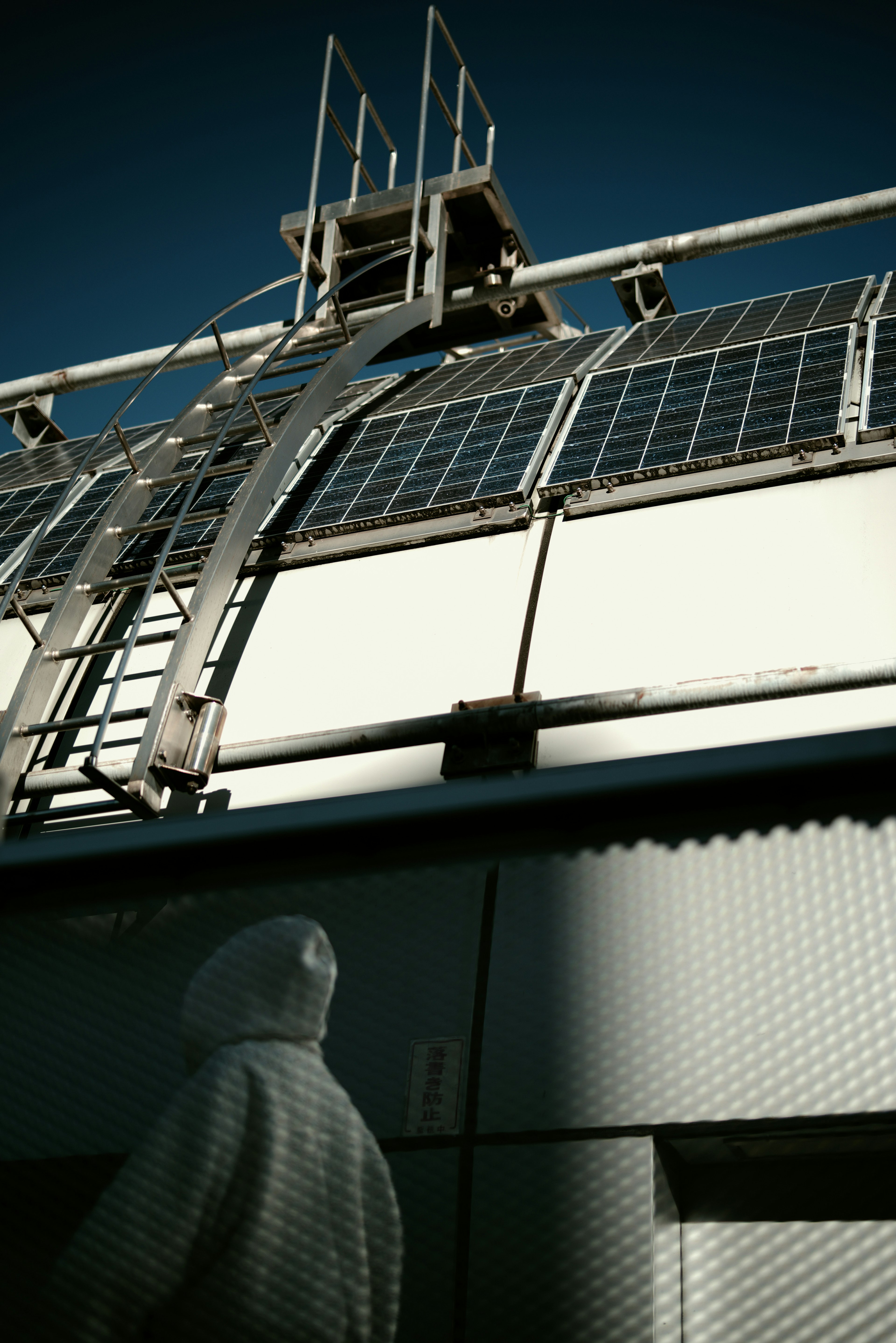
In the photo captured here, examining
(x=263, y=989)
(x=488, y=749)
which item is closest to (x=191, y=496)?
(x=488, y=749)

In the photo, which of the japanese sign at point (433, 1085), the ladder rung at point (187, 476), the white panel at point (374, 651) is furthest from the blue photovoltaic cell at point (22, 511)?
the japanese sign at point (433, 1085)

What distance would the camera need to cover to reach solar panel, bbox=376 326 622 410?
28.6 ft

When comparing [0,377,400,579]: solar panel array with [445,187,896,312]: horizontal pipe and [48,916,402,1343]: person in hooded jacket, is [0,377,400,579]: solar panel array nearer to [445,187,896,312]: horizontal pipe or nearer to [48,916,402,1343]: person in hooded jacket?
[445,187,896,312]: horizontal pipe

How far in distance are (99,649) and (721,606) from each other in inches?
132

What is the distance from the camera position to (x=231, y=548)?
639 cm

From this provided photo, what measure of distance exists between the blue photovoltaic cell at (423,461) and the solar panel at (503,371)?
0.24 meters

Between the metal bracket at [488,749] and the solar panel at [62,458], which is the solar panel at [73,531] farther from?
the metal bracket at [488,749]

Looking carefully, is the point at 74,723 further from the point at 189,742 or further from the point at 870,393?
the point at 870,393

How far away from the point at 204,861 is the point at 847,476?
473 centimetres

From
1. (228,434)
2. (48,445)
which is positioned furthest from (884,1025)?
(48,445)

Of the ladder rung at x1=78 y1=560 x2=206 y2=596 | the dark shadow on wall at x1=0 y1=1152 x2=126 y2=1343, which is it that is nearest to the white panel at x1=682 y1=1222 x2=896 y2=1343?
the dark shadow on wall at x1=0 y1=1152 x2=126 y2=1343

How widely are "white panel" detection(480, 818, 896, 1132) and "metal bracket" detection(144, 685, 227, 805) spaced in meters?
3.60

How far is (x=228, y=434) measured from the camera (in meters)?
7.99

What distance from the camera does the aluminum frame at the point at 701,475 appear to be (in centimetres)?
608
